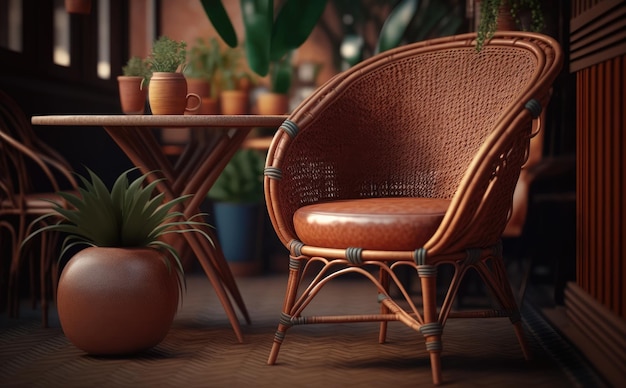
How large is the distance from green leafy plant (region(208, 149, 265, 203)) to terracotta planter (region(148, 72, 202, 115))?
2.06 metres

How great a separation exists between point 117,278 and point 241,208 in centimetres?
259

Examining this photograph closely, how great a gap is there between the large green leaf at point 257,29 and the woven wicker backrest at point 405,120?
1746 millimetres

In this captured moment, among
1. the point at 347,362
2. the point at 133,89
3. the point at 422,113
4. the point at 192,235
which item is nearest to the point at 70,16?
the point at 133,89

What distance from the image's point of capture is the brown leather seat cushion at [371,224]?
8.72 feet

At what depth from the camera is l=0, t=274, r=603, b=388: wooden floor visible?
107 inches

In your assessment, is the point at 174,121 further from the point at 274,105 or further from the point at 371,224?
the point at 274,105

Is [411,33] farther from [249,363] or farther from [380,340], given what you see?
[249,363]

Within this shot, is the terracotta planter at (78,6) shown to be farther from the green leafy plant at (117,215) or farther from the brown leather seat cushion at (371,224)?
the brown leather seat cushion at (371,224)

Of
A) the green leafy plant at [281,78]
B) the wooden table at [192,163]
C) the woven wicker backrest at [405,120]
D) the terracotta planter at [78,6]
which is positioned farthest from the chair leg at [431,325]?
the green leafy plant at [281,78]

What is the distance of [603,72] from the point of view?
3023 mm

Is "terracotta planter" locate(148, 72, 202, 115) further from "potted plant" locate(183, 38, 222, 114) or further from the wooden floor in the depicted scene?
"potted plant" locate(183, 38, 222, 114)

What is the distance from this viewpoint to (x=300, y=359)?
3021 millimetres

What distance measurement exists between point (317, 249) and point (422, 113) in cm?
74

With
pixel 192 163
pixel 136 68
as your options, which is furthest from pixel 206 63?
pixel 192 163
